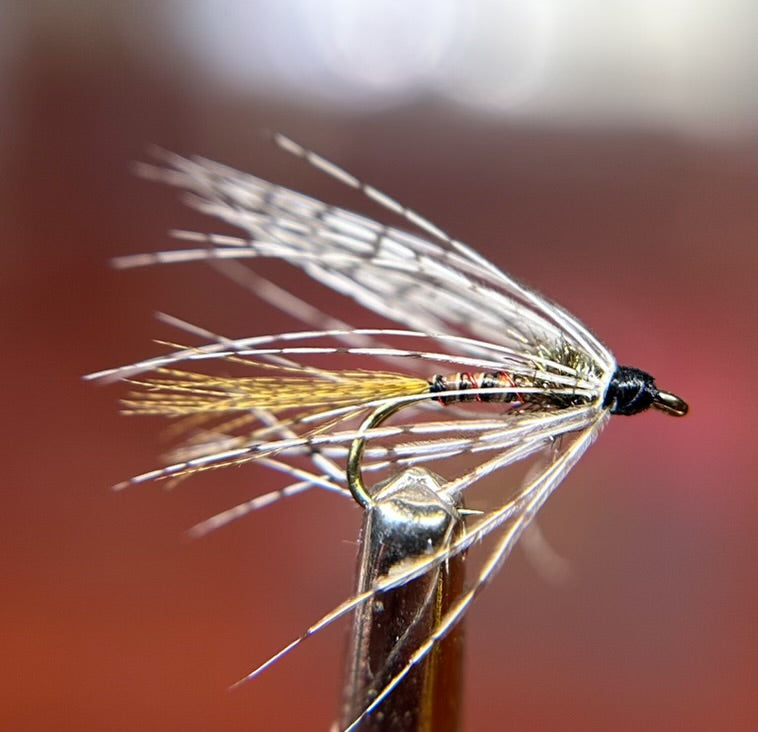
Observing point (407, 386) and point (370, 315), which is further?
point (370, 315)

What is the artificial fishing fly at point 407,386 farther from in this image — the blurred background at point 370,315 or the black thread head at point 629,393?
the blurred background at point 370,315

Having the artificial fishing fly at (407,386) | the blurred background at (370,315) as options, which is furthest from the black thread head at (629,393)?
the blurred background at (370,315)

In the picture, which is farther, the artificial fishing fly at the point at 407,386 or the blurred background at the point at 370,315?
the blurred background at the point at 370,315

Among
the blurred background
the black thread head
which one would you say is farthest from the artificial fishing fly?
the blurred background

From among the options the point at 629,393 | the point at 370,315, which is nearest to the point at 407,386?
the point at 629,393

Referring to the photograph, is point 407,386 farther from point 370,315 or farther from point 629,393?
point 370,315

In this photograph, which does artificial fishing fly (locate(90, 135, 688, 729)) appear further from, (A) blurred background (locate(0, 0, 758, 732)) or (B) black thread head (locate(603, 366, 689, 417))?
(A) blurred background (locate(0, 0, 758, 732))
